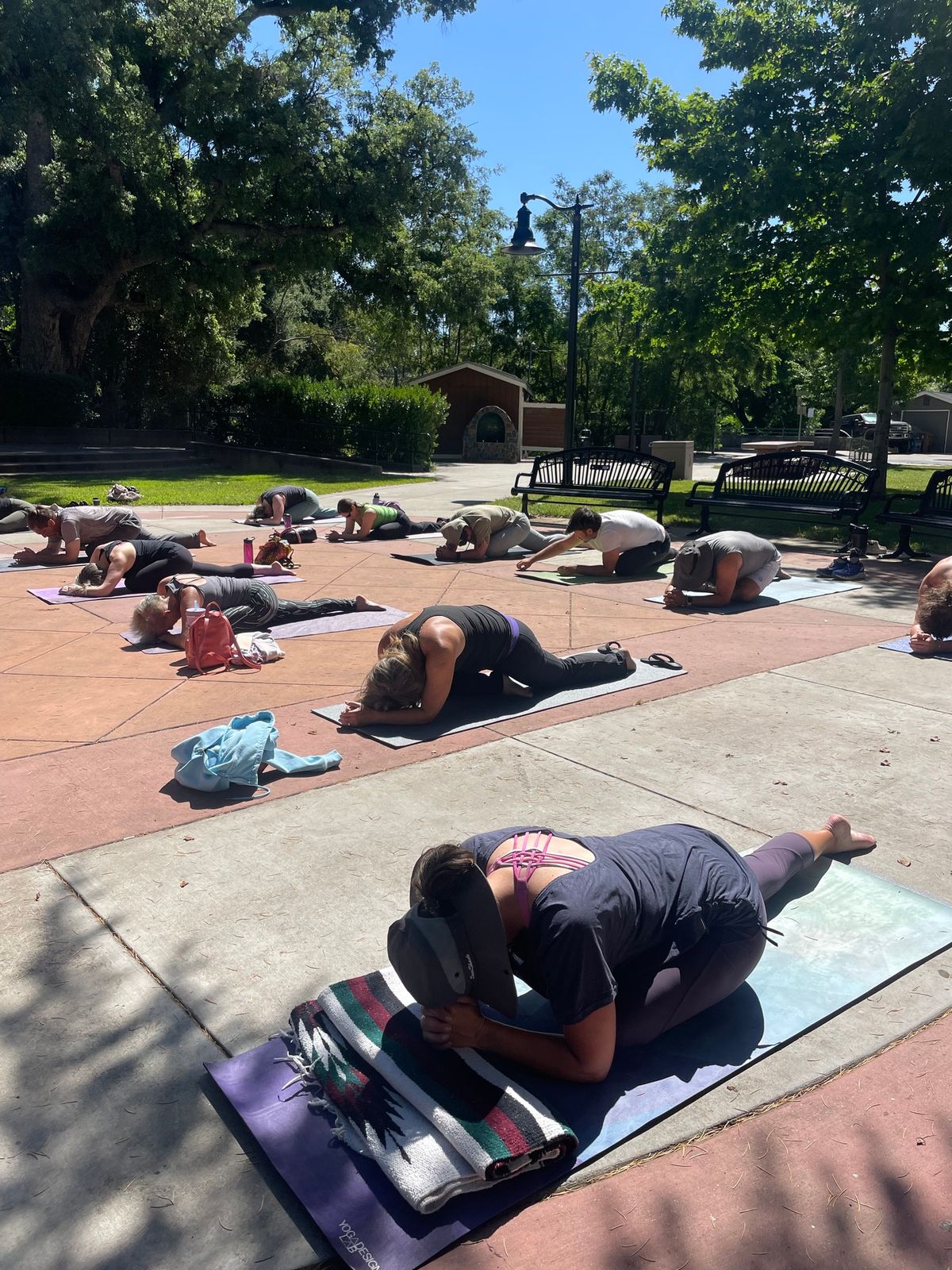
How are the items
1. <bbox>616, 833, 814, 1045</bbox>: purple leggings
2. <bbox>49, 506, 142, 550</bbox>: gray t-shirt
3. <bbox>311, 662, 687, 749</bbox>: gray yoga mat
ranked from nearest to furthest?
<bbox>616, 833, 814, 1045</bbox>: purple leggings → <bbox>311, 662, 687, 749</bbox>: gray yoga mat → <bbox>49, 506, 142, 550</bbox>: gray t-shirt

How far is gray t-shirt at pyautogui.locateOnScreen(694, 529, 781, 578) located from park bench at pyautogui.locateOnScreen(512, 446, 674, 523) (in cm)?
493

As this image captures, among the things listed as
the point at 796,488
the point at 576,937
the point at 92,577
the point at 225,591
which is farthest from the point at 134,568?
the point at 796,488

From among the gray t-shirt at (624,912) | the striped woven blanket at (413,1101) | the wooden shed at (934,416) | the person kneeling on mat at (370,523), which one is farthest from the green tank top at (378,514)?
the wooden shed at (934,416)

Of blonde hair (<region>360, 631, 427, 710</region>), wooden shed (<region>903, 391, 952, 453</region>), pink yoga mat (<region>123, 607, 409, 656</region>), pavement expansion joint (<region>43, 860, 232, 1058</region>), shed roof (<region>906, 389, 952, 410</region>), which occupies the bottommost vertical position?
pavement expansion joint (<region>43, 860, 232, 1058</region>)

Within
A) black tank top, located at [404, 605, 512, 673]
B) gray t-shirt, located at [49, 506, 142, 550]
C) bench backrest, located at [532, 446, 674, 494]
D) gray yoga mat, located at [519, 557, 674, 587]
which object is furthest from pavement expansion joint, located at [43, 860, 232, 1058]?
bench backrest, located at [532, 446, 674, 494]

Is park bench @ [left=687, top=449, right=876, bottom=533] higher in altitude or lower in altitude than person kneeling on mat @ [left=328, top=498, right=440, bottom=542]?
higher

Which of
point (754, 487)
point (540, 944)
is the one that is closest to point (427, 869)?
point (540, 944)

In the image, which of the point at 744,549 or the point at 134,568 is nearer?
the point at 744,549

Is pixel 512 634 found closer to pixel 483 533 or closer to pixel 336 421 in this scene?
pixel 483 533

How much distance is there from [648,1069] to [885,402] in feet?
49.9

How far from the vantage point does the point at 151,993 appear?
3.05 meters

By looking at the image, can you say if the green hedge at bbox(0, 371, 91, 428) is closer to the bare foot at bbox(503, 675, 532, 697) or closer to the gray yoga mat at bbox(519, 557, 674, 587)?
the gray yoga mat at bbox(519, 557, 674, 587)

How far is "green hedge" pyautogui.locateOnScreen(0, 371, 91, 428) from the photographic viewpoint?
2566 centimetres

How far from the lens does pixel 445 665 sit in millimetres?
5211
